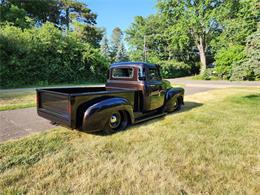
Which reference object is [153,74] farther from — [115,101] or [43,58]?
[43,58]

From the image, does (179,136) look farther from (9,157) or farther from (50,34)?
(50,34)

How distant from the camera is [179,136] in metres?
3.84

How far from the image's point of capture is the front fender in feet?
11.2

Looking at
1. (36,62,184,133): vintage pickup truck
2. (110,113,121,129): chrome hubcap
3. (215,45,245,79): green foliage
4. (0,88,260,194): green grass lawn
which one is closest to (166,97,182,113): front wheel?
(36,62,184,133): vintage pickup truck

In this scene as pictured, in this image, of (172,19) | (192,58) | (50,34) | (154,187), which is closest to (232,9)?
(172,19)

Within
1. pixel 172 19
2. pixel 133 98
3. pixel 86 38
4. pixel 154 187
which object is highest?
pixel 172 19

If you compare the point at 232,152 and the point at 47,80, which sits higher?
the point at 47,80

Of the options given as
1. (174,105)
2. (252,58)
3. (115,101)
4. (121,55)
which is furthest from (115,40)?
(115,101)

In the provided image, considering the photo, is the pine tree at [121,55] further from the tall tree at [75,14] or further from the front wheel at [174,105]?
the front wheel at [174,105]

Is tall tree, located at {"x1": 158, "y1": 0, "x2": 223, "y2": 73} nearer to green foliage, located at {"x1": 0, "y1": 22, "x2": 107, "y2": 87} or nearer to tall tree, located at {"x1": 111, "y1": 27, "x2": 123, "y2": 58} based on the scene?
tall tree, located at {"x1": 111, "y1": 27, "x2": 123, "y2": 58}

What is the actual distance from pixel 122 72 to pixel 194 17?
23.6 m

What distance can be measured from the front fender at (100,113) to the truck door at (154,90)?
101 centimetres

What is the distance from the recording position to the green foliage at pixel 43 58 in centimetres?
1248

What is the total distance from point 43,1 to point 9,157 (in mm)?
27488
